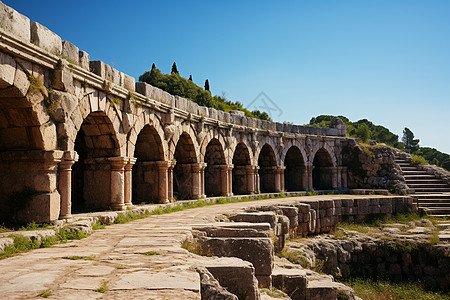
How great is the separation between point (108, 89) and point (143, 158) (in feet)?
11.2

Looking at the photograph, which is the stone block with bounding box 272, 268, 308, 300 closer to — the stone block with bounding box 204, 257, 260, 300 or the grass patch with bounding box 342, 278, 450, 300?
the stone block with bounding box 204, 257, 260, 300

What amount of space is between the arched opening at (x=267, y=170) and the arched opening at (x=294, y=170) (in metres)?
1.77

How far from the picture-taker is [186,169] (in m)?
13.6

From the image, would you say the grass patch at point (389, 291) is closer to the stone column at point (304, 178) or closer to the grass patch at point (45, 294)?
the stone column at point (304, 178)

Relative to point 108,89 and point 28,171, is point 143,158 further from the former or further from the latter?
point 28,171

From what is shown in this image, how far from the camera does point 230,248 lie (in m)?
5.73

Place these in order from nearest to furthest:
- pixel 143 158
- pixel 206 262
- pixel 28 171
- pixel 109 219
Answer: pixel 206 262 → pixel 28 171 → pixel 109 219 → pixel 143 158

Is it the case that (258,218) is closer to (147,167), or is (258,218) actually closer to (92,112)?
(92,112)

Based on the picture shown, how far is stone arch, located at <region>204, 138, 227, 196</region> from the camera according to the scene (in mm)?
15242

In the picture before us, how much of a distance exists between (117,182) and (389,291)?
26.7ft

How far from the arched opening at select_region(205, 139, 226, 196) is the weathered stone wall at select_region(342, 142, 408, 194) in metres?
8.43

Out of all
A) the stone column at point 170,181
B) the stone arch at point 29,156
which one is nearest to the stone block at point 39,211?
the stone arch at point 29,156

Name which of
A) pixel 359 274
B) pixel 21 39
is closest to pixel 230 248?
pixel 21 39

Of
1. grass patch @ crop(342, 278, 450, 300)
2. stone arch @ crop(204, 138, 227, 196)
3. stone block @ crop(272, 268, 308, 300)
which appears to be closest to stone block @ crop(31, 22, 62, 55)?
stone block @ crop(272, 268, 308, 300)
